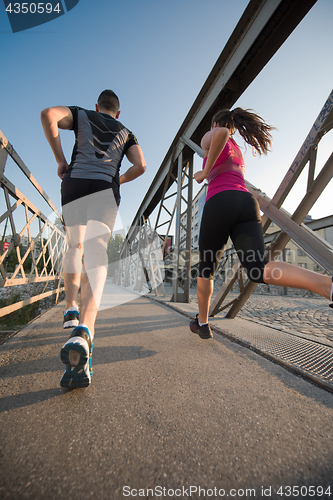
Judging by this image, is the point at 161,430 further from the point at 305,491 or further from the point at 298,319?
the point at 298,319

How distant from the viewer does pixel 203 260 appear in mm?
1812

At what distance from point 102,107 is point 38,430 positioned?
2.15 m

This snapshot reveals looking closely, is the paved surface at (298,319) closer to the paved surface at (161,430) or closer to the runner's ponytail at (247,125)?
the paved surface at (161,430)

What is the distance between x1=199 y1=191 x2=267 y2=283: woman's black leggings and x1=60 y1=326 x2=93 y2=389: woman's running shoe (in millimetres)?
1125

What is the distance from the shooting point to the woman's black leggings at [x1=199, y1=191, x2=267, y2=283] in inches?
58.6

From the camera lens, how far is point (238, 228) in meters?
1.63

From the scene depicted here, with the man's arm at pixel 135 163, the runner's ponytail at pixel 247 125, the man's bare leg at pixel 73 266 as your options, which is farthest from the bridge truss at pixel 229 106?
the man's bare leg at pixel 73 266

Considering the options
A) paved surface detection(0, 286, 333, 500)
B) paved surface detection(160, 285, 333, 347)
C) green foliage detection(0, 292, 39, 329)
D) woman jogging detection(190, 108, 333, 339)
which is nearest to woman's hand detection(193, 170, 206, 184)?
woman jogging detection(190, 108, 333, 339)

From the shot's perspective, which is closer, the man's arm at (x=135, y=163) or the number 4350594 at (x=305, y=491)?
the number 4350594 at (x=305, y=491)

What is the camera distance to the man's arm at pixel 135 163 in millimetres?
1767

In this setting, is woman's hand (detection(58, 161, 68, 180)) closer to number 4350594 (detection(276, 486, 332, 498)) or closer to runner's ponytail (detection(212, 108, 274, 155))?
runner's ponytail (detection(212, 108, 274, 155))

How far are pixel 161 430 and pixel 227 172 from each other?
1719mm

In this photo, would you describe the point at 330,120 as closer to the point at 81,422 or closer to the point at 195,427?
the point at 195,427

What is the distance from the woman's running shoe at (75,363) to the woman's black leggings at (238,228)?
3.69 feet
